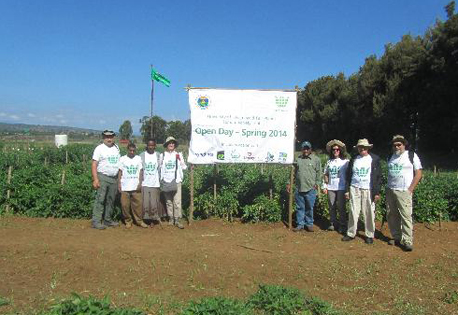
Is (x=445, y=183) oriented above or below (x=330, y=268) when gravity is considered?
above

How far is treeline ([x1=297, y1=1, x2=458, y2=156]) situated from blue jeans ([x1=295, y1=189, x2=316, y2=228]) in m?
22.5

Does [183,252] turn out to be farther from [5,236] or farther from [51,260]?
[5,236]

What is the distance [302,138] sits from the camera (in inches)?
2039

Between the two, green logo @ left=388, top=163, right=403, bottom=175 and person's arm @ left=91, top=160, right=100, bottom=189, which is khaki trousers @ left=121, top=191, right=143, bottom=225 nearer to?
person's arm @ left=91, top=160, right=100, bottom=189

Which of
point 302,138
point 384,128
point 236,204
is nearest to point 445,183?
point 236,204

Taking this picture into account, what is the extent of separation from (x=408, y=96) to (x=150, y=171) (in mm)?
29474

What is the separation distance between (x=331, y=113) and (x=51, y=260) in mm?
41165

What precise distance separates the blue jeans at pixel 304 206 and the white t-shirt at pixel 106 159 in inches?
141

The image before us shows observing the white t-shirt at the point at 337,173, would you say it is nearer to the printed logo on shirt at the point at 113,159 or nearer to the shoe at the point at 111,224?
Result: the printed logo on shirt at the point at 113,159

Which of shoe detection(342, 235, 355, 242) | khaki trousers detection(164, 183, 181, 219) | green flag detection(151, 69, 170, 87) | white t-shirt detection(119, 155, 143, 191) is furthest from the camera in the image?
green flag detection(151, 69, 170, 87)

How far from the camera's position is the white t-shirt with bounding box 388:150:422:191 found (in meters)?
6.50

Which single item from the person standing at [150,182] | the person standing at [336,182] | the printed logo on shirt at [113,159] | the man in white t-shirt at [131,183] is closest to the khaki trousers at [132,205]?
the man in white t-shirt at [131,183]

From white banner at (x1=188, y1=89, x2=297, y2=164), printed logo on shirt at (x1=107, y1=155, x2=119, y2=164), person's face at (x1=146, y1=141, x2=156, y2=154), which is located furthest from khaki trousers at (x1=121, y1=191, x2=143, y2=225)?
white banner at (x1=188, y1=89, x2=297, y2=164)

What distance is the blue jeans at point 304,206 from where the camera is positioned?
762cm
